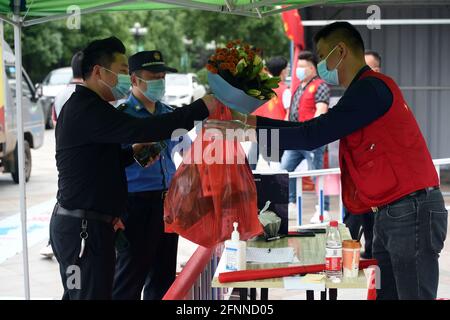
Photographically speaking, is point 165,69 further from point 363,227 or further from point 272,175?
point 363,227

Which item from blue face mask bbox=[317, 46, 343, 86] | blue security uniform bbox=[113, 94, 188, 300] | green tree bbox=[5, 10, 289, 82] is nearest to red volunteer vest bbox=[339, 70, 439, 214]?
blue face mask bbox=[317, 46, 343, 86]

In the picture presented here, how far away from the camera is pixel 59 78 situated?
27234 millimetres

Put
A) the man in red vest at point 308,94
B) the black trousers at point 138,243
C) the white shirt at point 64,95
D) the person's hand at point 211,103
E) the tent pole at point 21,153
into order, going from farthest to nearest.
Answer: the man in red vest at point 308,94
the white shirt at point 64,95
the tent pole at point 21,153
the black trousers at point 138,243
the person's hand at point 211,103

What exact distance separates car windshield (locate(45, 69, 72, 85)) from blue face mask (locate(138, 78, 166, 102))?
22622mm

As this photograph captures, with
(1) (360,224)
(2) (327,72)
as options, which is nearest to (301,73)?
(1) (360,224)

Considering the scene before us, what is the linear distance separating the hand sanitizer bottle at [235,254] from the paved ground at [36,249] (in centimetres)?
184

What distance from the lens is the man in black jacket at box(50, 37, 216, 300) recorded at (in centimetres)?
377

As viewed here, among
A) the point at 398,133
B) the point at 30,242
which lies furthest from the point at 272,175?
the point at 30,242

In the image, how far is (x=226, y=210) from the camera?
379cm

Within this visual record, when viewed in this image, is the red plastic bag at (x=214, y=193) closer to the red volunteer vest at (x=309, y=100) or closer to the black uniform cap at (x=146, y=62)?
the black uniform cap at (x=146, y=62)

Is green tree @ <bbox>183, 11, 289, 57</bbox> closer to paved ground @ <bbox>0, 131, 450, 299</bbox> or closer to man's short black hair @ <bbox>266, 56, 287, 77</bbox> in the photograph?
paved ground @ <bbox>0, 131, 450, 299</bbox>

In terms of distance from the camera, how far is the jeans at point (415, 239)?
12.4 feet

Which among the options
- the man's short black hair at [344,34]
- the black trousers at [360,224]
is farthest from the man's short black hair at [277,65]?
the man's short black hair at [344,34]
